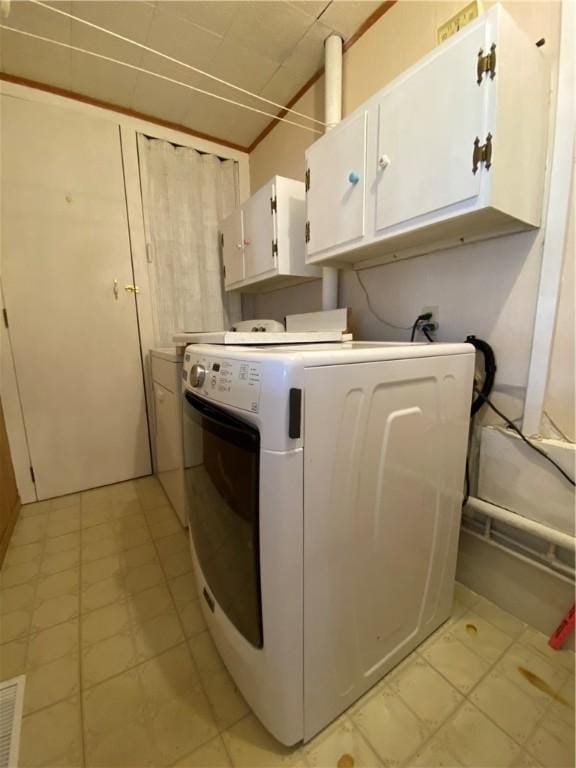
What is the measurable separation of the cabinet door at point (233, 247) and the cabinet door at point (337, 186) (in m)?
0.80

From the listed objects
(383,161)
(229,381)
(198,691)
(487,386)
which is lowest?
(198,691)

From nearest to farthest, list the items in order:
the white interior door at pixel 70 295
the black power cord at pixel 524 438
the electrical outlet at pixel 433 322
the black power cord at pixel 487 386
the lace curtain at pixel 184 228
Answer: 1. the black power cord at pixel 524 438
2. the black power cord at pixel 487 386
3. the electrical outlet at pixel 433 322
4. the white interior door at pixel 70 295
5. the lace curtain at pixel 184 228

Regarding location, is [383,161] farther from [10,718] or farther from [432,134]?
[10,718]

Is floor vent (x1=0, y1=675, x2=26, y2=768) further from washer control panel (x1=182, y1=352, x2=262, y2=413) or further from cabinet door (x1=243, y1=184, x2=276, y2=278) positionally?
cabinet door (x1=243, y1=184, x2=276, y2=278)

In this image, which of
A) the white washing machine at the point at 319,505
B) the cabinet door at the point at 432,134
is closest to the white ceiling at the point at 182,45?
the cabinet door at the point at 432,134

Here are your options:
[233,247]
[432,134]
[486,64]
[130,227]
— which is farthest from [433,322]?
[130,227]

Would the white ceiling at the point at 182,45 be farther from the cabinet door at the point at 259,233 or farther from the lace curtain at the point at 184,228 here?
the cabinet door at the point at 259,233

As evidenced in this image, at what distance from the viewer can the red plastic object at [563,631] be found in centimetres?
109

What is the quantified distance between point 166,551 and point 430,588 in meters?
1.24

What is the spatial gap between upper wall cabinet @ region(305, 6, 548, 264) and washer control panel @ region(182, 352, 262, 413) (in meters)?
0.81

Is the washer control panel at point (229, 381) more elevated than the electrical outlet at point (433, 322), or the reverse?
the electrical outlet at point (433, 322)

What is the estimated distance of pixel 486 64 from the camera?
0.88m

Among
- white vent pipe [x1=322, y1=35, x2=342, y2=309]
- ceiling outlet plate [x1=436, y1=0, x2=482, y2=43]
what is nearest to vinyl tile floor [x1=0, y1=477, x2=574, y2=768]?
ceiling outlet plate [x1=436, y1=0, x2=482, y2=43]

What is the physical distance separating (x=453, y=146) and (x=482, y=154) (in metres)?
0.10
